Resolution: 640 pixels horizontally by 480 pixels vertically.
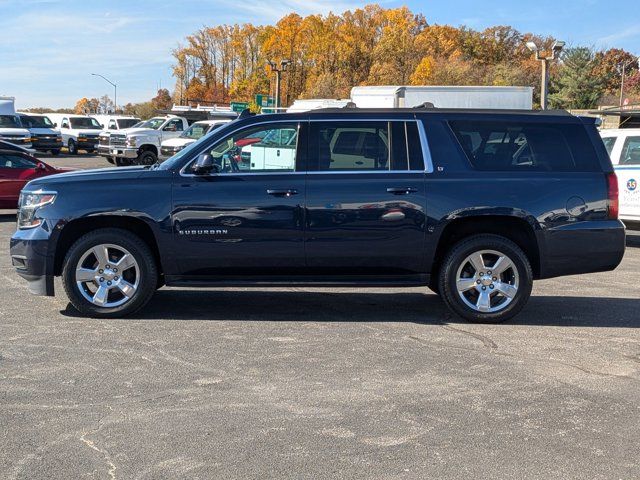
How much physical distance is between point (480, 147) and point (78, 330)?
3989mm

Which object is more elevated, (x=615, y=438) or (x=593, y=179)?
(x=593, y=179)

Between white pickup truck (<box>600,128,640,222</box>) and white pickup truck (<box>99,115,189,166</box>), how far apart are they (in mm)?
20820

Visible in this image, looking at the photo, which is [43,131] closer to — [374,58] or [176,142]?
[176,142]

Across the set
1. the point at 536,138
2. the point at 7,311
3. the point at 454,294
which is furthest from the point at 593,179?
the point at 7,311

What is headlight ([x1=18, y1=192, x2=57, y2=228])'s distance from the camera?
7104 mm

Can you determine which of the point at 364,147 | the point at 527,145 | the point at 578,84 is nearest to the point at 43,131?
the point at 364,147

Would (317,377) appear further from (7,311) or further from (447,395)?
(7,311)

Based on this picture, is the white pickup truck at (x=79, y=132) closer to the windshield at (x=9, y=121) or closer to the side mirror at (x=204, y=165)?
the windshield at (x=9, y=121)

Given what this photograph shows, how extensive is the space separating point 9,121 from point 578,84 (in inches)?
2037

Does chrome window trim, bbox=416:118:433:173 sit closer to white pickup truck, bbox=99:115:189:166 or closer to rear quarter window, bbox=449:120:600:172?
rear quarter window, bbox=449:120:600:172

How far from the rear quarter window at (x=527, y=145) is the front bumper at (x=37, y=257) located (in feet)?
12.7

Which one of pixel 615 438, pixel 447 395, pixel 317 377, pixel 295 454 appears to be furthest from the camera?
pixel 317 377

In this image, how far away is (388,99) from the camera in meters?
21.4

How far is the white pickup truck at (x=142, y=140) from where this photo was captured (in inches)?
1214
